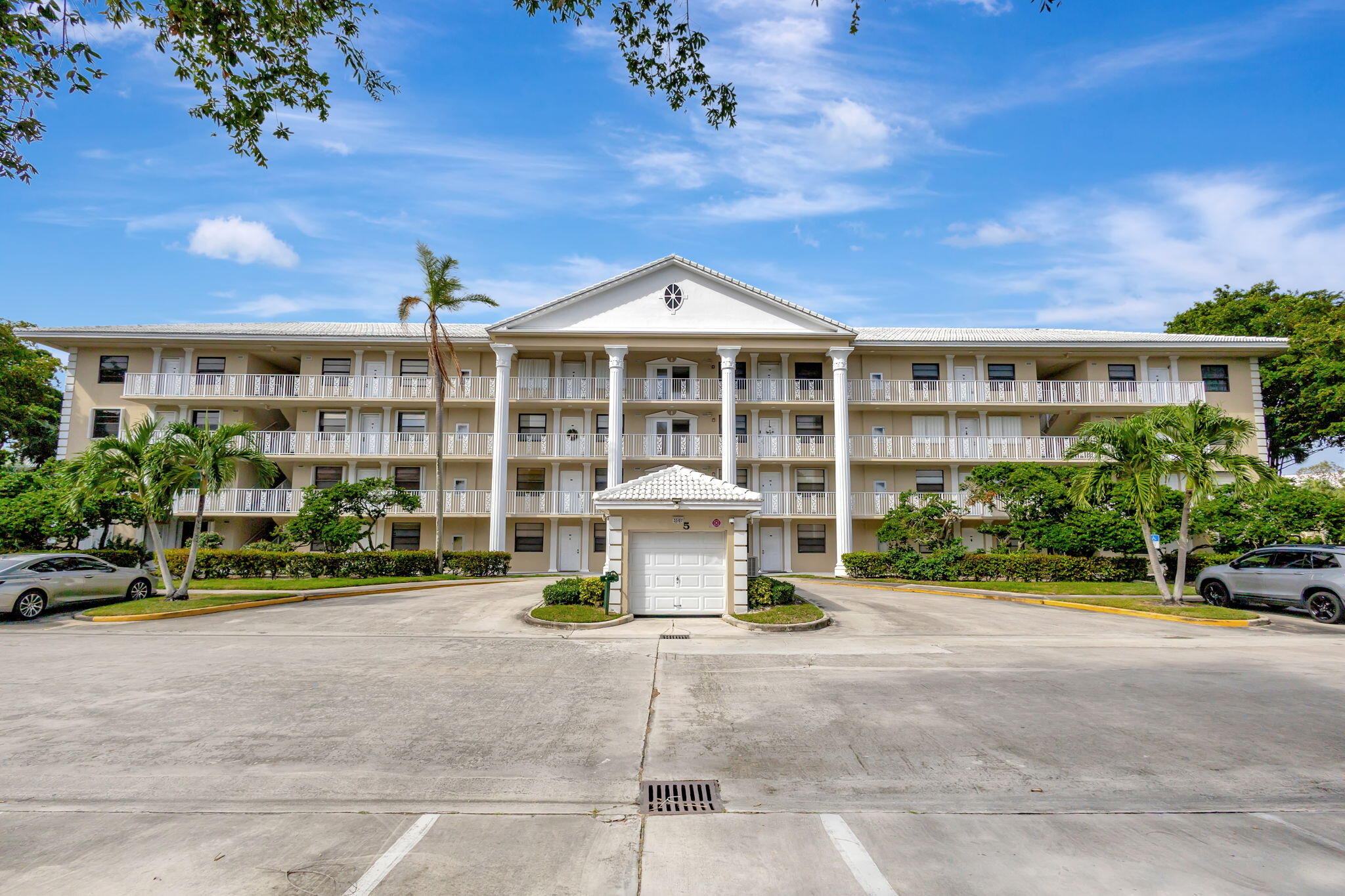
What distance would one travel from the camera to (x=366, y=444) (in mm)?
29781

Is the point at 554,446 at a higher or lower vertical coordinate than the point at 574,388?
lower

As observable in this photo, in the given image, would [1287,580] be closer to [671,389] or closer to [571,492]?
[671,389]

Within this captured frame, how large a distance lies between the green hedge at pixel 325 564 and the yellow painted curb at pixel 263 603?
52.9 inches

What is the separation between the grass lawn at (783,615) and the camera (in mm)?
15148

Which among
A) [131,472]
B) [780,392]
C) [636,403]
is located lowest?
[131,472]

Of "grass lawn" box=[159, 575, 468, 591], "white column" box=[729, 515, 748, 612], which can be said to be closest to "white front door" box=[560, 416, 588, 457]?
"grass lawn" box=[159, 575, 468, 591]

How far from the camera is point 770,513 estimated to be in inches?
1133

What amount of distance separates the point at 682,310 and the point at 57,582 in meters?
21.3

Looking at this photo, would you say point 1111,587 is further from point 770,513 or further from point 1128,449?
point 770,513

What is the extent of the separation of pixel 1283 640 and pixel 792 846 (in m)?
14.6

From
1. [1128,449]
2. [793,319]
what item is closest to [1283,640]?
[1128,449]

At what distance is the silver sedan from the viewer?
15664mm

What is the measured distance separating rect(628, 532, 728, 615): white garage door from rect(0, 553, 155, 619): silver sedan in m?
13.2

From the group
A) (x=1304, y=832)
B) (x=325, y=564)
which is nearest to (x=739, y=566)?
(x=1304, y=832)
